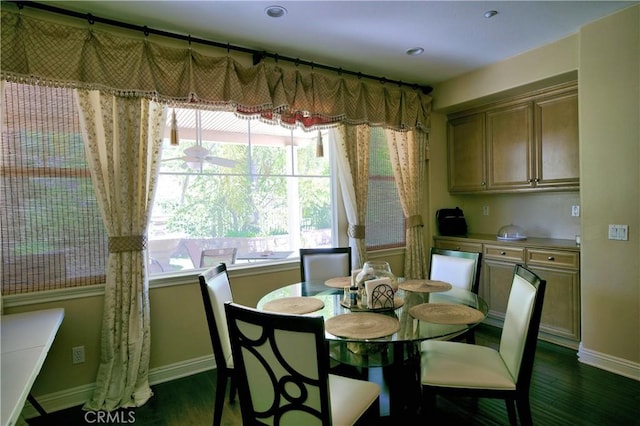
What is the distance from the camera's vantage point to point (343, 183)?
3.50 m

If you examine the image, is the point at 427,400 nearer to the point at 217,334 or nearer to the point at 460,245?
the point at 217,334

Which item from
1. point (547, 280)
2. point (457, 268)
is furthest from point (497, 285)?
point (457, 268)

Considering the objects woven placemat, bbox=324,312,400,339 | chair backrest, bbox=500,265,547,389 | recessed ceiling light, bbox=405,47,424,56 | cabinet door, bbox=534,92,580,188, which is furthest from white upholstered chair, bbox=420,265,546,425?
recessed ceiling light, bbox=405,47,424,56

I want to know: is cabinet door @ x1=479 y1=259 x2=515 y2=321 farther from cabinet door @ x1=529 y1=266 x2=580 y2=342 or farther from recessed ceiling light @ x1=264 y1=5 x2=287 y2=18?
recessed ceiling light @ x1=264 y1=5 x2=287 y2=18

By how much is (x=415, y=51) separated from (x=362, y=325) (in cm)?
255

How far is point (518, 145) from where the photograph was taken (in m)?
3.53

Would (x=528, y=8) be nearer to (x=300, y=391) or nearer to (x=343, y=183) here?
(x=343, y=183)

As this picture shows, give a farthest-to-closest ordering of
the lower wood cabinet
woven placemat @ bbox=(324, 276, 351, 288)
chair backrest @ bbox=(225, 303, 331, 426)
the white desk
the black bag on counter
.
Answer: the black bag on counter, the lower wood cabinet, woven placemat @ bbox=(324, 276, 351, 288), chair backrest @ bbox=(225, 303, 331, 426), the white desk

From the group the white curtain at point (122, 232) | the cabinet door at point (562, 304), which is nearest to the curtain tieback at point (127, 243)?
the white curtain at point (122, 232)

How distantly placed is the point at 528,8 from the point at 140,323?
3.55 m

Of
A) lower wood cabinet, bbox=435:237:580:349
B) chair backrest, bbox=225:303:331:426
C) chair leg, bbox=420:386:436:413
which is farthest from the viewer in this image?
lower wood cabinet, bbox=435:237:580:349

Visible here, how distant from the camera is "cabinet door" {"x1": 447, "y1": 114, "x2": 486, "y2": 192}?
390 cm

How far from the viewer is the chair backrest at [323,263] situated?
2.90 metres

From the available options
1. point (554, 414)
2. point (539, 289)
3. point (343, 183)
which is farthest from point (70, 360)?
point (554, 414)
